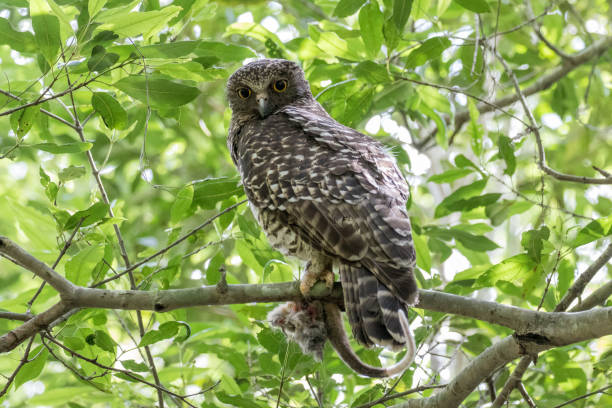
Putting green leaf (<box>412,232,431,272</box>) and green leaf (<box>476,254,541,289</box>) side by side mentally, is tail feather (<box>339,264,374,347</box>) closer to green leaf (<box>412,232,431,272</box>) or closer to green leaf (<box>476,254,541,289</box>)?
green leaf (<box>476,254,541,289</box>)

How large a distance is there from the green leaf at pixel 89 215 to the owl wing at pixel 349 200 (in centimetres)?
81

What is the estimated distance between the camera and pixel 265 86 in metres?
4.39

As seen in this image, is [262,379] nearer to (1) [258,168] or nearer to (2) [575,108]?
(1) [258,168]

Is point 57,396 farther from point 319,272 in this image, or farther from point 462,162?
point 462,162

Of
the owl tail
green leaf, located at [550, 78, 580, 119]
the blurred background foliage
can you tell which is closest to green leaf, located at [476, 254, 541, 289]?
the blurred background foliage

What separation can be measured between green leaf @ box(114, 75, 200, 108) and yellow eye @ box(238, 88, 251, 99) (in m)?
1.22

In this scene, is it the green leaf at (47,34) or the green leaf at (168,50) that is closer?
the green leaf at (47,34)

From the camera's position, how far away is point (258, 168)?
11.3ft

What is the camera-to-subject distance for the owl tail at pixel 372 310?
8.82ft

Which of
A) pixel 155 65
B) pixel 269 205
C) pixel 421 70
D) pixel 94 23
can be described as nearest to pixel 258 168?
pixel 269 205

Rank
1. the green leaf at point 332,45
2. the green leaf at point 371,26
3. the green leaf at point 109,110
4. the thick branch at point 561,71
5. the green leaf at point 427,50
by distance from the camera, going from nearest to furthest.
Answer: the green leaf at point 109,110 → the green leaf at point 371,26 → the green leaf at point 427,50 → the green leaf at point 332,45 → the thick branch at point 561,71

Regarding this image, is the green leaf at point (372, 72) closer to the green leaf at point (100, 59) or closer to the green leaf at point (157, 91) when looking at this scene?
the green leaf at point (157, 91)

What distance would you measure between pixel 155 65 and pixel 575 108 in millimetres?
3980

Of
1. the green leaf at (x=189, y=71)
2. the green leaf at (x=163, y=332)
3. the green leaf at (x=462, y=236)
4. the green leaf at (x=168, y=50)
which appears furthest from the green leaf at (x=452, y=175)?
the green leaf at (x=163, y=332)
